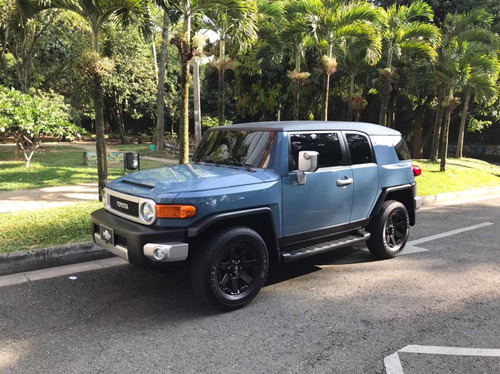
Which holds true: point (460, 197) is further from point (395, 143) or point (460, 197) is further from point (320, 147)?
point (320, 147)

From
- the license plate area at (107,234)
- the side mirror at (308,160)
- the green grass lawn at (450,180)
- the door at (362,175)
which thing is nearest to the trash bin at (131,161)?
the license plate area at (107,234)

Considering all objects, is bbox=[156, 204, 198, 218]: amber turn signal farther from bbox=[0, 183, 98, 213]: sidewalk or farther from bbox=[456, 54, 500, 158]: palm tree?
bbox=[456, 54, 500, 158]: palm tree

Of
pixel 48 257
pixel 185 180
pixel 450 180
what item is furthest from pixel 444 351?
pixel 450 180

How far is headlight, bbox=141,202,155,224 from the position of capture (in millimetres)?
3651

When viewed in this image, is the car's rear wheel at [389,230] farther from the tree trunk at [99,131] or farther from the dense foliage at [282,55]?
the dense foliage at [282,55]

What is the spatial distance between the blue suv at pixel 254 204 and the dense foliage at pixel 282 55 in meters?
4.17

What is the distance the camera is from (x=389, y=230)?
18.2 ft

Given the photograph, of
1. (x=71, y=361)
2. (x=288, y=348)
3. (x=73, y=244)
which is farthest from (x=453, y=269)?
(x=73, y=244)

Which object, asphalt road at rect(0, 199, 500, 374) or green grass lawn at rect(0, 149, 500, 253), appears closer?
asphalt road at rect(0, 199, 500, 374)

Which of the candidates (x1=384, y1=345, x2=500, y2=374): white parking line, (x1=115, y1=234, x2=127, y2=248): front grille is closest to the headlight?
(x1=115, y1=234, x2=127, y2=248): front grille

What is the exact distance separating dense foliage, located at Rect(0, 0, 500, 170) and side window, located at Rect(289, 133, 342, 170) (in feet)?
14.9

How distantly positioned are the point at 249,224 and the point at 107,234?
4.74 feet

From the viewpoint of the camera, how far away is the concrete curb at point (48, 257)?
474 centimetres

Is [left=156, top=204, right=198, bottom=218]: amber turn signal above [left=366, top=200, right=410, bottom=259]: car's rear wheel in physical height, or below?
above
